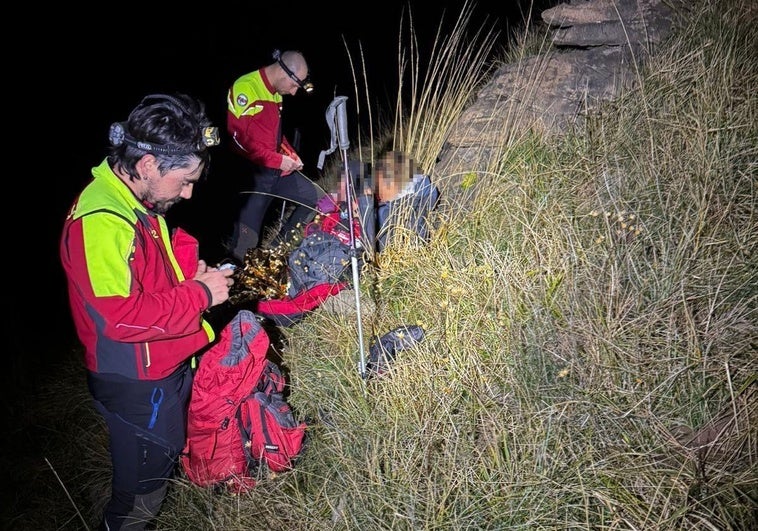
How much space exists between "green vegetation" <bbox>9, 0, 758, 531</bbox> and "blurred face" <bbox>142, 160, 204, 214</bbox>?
1.15 m

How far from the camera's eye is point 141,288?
5.96 ft

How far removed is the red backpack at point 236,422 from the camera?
2.24m

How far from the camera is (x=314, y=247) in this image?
3314 millimetres

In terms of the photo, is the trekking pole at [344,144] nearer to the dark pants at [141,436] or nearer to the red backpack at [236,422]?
the red backpack at [236,422]

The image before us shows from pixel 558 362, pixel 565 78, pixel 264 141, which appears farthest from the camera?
pixel 565 78

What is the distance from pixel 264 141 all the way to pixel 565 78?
2.39m

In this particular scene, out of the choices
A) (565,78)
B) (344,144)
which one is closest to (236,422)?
(344,144)

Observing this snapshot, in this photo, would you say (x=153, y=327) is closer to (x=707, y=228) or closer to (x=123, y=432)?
(x=123, y=432)

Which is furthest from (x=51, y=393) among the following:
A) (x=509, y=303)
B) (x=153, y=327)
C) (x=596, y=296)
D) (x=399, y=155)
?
(x=596, y=296)

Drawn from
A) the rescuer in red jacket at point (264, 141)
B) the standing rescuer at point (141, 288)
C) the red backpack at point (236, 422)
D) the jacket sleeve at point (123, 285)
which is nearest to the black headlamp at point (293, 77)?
the rescuer in red jacket at point (264, 141)

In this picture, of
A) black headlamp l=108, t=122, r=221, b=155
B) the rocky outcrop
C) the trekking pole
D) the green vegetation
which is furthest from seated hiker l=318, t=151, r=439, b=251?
black headlamp l=108, t=122, r=221, b=155

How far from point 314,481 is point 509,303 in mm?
1160

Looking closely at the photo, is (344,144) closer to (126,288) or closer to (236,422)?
(126,288)

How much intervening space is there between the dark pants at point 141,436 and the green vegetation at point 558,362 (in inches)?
6.0
